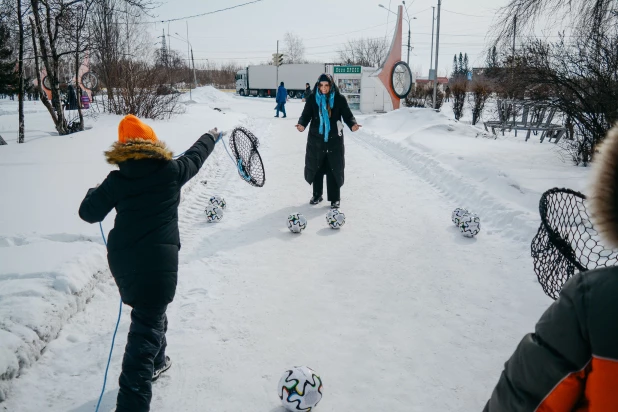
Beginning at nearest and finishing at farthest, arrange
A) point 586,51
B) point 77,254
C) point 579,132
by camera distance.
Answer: point 77,254 → point 586,51 → point 579,132

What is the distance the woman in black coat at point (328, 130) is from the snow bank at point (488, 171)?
215 centimetres

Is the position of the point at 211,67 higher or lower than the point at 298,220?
higher

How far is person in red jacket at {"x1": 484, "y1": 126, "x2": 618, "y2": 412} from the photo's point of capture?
3.83 ft

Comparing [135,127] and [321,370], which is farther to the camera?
[321,370]

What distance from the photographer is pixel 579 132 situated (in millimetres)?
9930

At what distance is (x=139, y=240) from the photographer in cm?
295

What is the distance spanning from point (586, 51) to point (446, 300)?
7.51 metres

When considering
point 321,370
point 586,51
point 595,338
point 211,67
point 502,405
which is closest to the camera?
point 595,338

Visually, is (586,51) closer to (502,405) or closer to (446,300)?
(446,300)

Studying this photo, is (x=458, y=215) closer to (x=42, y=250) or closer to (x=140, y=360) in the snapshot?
(x=140, y=360)

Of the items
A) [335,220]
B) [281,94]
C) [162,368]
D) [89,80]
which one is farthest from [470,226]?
[89,80]

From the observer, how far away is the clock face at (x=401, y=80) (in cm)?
2777

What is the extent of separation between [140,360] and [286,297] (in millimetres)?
1894

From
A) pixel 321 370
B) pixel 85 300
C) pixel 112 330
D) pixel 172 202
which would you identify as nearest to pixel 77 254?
pixel 85 300
